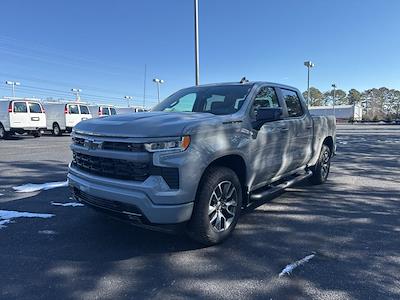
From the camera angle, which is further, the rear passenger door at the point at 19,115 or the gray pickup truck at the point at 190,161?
the rear passenger door at the point at 19,115

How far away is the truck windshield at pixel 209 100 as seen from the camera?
474 cm

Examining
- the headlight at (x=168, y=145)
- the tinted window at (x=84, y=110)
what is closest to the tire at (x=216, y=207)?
the headlight at (x=168, y=145)

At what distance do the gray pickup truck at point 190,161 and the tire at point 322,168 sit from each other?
190 cm

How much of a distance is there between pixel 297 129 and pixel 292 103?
1.67ft

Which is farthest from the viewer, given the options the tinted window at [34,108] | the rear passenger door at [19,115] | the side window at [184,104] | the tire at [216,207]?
the tinted window at [34,108]

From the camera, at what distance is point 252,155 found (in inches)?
175

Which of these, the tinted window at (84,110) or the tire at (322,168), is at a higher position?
the tinted window at (84,110)

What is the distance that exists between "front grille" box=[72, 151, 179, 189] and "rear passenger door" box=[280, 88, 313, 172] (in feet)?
8.27

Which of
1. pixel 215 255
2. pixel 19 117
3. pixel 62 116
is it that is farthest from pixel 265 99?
pixel 62 116

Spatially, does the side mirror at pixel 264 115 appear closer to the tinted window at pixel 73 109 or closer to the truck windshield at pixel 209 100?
the truck windshield at pixel 209 100

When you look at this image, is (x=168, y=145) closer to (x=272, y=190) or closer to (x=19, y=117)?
(x=272, y=190)

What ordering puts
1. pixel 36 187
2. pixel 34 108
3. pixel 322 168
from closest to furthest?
pixel 36 187
pixel 322 168
pixel 34 108

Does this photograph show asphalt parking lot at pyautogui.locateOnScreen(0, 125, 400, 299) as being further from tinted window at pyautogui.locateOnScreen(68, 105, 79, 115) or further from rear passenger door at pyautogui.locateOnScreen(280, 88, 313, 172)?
tinted window at pyautogui.locateOnScreen(68, 105, 79, 115)

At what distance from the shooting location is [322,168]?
711cm
